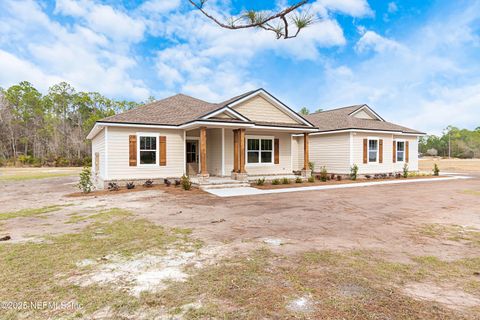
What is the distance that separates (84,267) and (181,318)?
6.81ft

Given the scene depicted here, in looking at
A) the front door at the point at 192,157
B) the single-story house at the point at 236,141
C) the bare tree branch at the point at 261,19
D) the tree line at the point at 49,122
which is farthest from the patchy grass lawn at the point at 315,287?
the tree line at the point at 49,122

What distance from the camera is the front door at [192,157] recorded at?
1628cm

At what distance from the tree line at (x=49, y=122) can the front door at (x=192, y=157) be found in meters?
30.6

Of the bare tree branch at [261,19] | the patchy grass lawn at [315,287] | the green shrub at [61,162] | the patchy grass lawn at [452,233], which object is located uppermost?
the bare tree branch at [261,19]

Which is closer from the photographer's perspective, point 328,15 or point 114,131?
point 328,15

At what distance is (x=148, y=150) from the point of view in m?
14.1

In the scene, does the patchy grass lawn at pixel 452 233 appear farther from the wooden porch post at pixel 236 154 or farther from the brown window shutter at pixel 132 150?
the brown window shutter at pixel 132 150

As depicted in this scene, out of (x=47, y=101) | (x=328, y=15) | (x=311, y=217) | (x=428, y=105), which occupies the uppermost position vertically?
(x=47, y=101)

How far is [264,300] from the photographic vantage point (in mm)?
2820

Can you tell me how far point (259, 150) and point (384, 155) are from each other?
991cm

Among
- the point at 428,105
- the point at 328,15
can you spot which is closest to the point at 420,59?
the point at 428,105

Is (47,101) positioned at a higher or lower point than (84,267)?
higher

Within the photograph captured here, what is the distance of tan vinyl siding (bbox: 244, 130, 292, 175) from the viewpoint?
1681cm

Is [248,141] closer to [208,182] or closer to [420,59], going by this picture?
[208,182]
